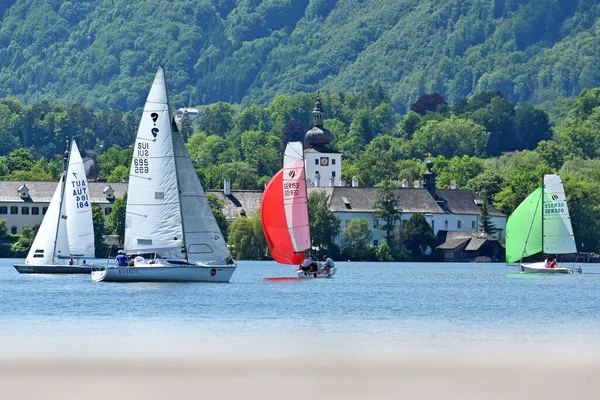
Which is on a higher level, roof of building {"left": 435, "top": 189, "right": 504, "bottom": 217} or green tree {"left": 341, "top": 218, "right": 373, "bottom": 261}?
roof of building {"left": 435, "top": 189, "right": 504, "bottom": 217}

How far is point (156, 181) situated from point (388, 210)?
88050mm

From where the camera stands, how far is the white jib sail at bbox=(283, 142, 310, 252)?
89000 mm

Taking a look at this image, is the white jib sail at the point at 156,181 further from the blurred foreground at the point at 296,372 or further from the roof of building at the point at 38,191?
the roof of building at the point at 38,191

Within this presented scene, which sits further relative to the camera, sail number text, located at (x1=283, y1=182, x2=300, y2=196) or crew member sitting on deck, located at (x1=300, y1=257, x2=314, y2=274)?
crew member sitting on deck, located at (x1=300, y1=257, x2=314, y2=274)

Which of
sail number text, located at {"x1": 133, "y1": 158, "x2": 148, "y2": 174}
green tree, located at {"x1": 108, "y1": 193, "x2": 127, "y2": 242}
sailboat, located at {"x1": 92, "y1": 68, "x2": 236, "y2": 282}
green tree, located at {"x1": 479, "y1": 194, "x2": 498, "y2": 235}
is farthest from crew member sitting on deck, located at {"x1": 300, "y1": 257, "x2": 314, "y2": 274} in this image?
green tree, located at {"x1": 479, "y1": 194, "x2": 498, "y2": 235}

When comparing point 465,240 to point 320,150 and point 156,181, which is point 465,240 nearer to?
point 320,150

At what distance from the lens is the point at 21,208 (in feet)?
550

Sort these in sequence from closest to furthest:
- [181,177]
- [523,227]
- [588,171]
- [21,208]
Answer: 1. [181,177]
2. [523,227]
3. [21,208]
4. [588,171]

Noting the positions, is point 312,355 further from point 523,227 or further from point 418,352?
point 523,227

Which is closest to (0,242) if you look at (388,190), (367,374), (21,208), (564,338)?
(21,208)

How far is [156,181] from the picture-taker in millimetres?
72812

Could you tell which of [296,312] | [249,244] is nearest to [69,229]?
[296,312]

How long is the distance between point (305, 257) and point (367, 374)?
5817 cm

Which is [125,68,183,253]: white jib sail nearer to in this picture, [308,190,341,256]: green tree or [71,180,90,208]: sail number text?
[71,180,90,208]: sail number text
